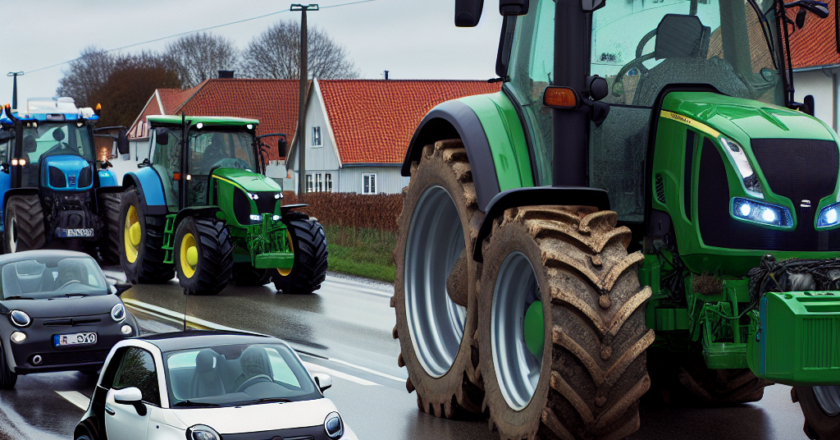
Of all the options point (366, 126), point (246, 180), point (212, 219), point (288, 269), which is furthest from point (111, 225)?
point (366, 126)

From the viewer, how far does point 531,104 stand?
849cm

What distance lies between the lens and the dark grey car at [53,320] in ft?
35.3

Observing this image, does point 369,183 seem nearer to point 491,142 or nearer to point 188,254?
point 188,254

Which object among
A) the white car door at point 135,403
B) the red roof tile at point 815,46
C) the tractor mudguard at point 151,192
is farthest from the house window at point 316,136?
the white car door at point 135,403

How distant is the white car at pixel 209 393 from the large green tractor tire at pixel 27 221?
1520 centimetres

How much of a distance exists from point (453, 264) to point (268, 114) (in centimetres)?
6080

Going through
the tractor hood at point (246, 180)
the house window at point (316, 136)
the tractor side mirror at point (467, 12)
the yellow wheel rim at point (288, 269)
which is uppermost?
the house window at point (316, 136)

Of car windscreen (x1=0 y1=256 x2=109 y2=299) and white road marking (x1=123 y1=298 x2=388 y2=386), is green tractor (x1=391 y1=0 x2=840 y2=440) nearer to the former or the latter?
white road marking (x1=123 y1=298 x2=388 y2=386)

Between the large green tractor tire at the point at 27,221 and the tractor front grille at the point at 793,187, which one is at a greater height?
the tractor front grille at the point at 793,187

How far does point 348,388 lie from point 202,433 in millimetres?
Result: 3930

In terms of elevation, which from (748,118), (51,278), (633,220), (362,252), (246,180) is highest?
(748,118)

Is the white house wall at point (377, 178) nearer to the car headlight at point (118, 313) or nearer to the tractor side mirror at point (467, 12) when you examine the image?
the car headlight at point (118, 313)

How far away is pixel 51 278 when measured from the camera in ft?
39.2

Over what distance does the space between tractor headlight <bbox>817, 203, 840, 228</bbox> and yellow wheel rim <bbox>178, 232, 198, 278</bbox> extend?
13078 millimetres
